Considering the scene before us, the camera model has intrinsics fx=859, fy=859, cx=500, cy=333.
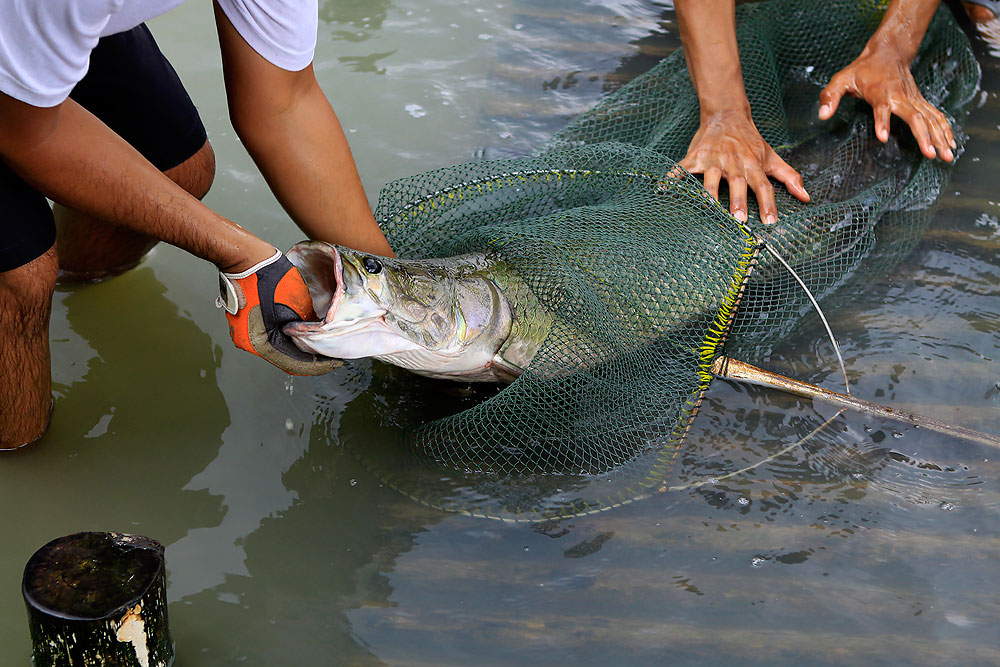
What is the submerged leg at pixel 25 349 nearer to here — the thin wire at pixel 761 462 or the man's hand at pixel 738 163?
the thin wire at pixel 761 462

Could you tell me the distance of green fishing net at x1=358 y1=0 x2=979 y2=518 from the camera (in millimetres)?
2639

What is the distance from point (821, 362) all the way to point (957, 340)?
0.53 metres

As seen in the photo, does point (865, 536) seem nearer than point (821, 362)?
Yes

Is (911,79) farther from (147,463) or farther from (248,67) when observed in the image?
(147,463)

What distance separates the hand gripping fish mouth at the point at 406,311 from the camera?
2266mm

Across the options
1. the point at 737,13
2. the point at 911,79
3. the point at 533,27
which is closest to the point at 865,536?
the point at 911,79

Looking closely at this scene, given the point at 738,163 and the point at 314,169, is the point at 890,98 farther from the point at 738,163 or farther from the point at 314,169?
the point at 314,169

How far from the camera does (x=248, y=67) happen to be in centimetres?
249

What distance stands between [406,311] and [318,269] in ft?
0.89

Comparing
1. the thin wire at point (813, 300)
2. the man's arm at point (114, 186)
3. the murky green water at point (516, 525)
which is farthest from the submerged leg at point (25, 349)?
the thin wire at point (813, 300)

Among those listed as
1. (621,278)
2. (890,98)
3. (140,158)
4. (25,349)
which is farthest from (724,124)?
(25,349)

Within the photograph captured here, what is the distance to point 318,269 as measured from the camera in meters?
2.40

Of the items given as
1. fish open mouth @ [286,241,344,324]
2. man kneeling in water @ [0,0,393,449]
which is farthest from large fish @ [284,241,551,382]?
man kneeling in water @ [0,0,393,449]

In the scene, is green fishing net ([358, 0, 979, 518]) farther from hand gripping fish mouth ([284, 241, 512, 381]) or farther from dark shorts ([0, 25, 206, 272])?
dark shorts ([0, 25, 206, 272])
